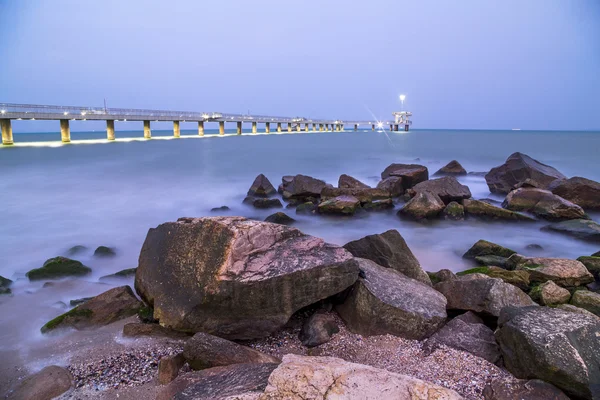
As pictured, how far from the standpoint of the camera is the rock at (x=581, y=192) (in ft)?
38.0

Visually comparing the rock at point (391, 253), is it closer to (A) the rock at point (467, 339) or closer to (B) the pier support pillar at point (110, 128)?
(A) the rock at point (467, 339)

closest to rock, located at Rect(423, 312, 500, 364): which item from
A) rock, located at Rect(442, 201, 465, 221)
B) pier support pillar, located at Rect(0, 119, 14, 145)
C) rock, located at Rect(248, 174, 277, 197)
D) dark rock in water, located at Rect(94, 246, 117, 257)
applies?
dark rock in water, located at Rect(94, 246, 117, 257)

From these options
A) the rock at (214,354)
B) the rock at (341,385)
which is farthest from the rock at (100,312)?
the rock at (341,385)

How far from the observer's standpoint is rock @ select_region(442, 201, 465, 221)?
10.7 m

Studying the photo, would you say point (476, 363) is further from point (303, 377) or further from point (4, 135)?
point (4, 135)

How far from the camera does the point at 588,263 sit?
20.5 feet

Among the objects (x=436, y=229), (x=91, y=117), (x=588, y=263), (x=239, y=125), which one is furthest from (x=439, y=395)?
(x=239, y=125)

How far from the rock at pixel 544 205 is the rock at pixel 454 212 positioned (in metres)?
1.86

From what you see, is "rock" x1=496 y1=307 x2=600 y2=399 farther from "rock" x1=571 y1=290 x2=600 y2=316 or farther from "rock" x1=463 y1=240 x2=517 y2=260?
"rock" x1=463 y1=240 x2=517 y2=260

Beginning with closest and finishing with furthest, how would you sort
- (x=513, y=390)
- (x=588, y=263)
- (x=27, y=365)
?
(x=513, y=390) < (x=27, y=365) < (x=588, y=263)

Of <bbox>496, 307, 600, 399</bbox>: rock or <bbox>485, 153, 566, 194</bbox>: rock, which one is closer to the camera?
<bbox>496, 307, 600, 399</bbox>: rock

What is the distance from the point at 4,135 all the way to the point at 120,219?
3028 centimetres

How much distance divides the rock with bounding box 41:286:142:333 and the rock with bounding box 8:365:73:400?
3.02 ft

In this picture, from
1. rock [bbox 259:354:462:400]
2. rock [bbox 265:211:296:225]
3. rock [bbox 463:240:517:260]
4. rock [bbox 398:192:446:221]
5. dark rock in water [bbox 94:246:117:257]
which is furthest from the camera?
rock [bbox 398:192:446:221]
